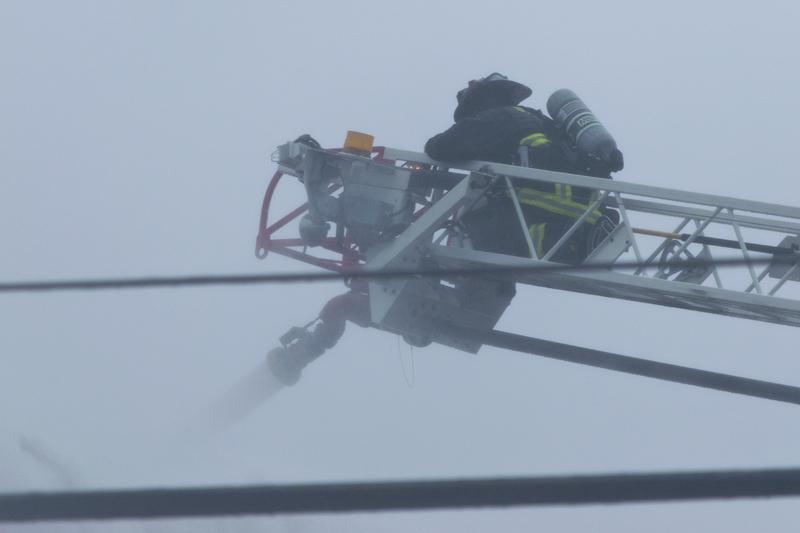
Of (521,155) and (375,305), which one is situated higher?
(521,155)

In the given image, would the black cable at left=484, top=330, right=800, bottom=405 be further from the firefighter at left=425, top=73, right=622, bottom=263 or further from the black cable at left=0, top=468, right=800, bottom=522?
the black cable at left=0, top=468, right=800, bottom=522

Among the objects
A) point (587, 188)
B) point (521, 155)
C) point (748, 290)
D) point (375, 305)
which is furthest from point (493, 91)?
point (748, 290)

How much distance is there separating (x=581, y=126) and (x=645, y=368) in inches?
54.4

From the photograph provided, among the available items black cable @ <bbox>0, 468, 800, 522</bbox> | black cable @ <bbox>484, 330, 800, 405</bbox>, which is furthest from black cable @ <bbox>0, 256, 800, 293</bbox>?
black cable @ <bbox>484, 330, 800, 405</bbox>

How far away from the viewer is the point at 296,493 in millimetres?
2186

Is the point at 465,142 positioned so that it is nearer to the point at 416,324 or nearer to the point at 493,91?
the point at 493,91

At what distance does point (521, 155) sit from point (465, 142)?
321 mm

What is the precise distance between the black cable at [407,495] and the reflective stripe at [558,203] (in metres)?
4.24

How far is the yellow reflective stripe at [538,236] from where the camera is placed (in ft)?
20.9

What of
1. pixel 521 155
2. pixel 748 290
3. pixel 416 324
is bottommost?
pixel 416 324

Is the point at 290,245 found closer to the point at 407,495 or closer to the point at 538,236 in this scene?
the point at 538,236

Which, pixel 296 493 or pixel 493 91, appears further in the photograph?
pixel 493 91

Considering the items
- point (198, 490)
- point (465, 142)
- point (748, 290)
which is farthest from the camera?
point (465, 142)

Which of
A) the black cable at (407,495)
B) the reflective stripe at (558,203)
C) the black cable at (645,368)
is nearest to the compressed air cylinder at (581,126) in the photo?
the reflective stripe at (558,203)
